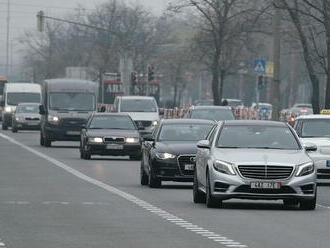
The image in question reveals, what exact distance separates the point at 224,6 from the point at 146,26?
58.3 m

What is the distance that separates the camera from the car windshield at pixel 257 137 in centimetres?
2347

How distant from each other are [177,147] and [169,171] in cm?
64

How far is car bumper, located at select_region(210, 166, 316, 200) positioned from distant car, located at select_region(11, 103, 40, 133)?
49709 mm

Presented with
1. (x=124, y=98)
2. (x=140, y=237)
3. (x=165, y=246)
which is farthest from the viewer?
(x=124, y=98)

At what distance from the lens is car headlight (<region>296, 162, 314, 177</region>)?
22.4m

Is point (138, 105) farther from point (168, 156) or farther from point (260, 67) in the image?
point (168, 156)

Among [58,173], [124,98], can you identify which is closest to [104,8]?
[124,98]

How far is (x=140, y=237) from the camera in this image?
17.1m

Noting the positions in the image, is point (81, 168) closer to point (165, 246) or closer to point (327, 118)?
point (327, 118)

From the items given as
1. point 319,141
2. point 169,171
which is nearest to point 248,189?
point 169,171

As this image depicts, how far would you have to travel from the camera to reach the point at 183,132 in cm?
3059

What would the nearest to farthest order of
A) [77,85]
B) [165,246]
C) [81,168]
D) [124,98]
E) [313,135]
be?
1. [165,246]
2. [313,135]
3. [81,168]
4. [77,85]
5. [124,98]

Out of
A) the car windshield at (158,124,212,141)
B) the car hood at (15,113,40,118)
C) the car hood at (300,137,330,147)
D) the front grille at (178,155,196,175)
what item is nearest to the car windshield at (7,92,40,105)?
the car hood at (15,113,40,118)

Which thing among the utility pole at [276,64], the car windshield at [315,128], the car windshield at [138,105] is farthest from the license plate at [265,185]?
the car windshield at [138,105]
